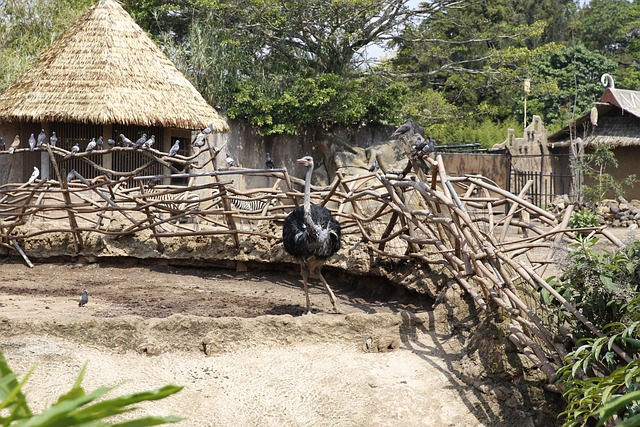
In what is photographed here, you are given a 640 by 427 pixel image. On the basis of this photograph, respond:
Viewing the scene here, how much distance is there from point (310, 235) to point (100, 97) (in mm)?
8456

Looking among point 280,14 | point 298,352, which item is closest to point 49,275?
point 298,352

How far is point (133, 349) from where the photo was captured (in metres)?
5.85

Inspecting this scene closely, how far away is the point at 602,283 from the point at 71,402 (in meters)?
4.21

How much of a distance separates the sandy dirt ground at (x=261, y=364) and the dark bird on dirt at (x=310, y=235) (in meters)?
0.57

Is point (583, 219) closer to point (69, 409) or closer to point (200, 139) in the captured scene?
point (200, 139)

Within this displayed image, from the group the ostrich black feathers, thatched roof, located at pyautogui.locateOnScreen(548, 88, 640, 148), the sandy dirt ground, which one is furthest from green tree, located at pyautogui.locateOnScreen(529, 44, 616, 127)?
the sandy dirt ground

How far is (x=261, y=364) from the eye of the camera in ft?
18.9

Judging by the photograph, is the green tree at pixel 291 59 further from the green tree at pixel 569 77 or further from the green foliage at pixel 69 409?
the green foliage at pixel 69 409

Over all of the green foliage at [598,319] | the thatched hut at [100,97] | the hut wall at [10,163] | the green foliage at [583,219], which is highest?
the thatched hut at [100,97]

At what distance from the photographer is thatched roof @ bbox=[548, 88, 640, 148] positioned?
1631cm

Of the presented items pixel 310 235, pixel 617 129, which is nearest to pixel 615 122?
pixel 617 129

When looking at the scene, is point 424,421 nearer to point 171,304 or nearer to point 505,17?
point 171,304

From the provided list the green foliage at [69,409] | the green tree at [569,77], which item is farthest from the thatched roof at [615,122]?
the green foliage at [69,409]

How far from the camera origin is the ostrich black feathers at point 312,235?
648 cm
